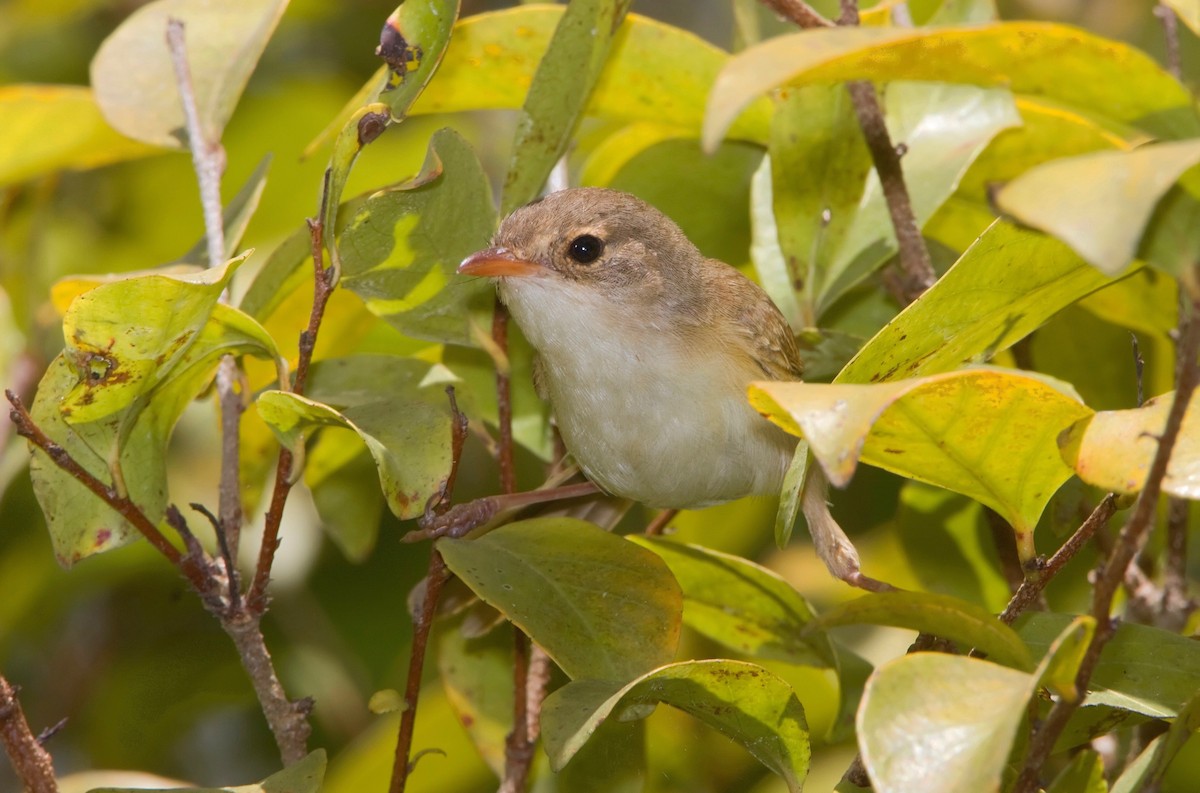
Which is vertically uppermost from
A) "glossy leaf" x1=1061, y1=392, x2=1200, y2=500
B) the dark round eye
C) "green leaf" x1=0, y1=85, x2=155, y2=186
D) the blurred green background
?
"green leaf" x1=0, y1=85, x2=155, y2=186

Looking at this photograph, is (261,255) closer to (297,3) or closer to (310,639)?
(297,3)

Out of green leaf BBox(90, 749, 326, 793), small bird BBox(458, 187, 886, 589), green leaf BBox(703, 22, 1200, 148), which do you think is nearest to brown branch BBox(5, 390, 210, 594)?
green leaf BBox(90, 749, 326, 793)

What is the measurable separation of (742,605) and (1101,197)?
4.82 feet

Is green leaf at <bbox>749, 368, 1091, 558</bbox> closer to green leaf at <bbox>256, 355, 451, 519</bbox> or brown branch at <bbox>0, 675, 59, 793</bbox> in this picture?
green leaf at <bbox>256, 355, 451, 519</bbox>

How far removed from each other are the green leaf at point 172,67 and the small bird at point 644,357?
0.64 metres

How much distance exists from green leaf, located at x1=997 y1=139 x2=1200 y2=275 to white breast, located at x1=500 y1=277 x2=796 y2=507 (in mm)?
1385

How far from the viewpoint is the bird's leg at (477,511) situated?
229cm

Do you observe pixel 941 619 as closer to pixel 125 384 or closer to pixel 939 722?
pixel 939 722

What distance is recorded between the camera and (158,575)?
13.0ft

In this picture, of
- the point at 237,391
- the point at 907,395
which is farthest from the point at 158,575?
the point at 907,395

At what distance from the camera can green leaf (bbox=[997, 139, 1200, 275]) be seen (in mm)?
1191

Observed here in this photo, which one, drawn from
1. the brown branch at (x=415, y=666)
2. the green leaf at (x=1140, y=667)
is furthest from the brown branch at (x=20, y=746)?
the green leaf at (x=1140, y=667)

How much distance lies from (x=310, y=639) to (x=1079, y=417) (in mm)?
3024

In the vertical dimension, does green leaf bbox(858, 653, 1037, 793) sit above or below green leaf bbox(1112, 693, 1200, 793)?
above
